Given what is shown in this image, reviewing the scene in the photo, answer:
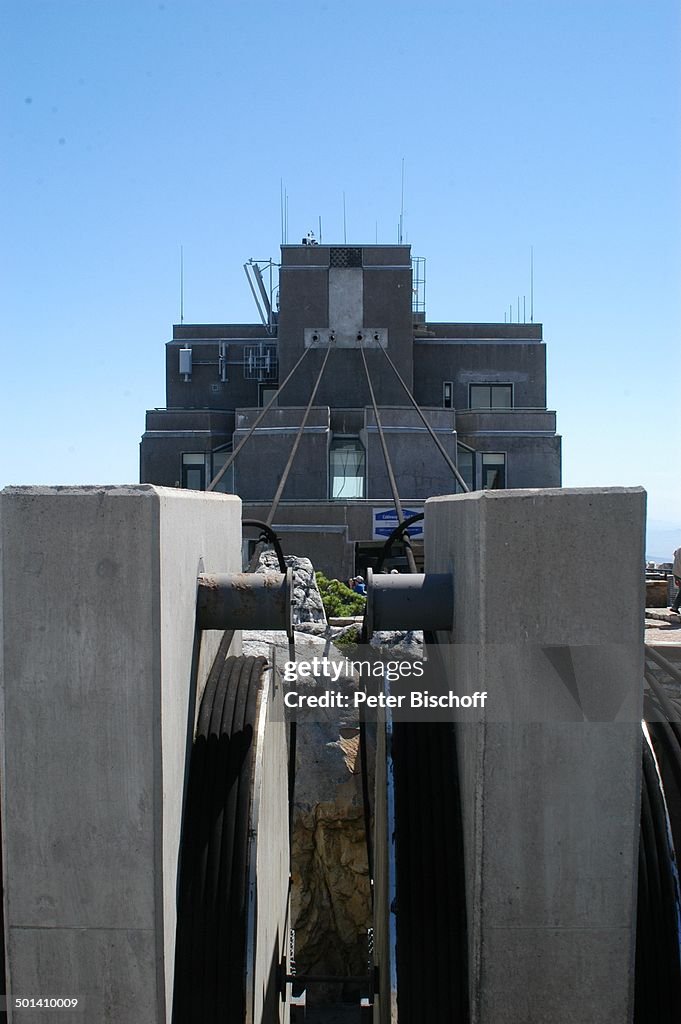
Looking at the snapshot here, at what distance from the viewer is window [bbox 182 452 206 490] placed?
28094 mm

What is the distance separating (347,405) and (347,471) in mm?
4252

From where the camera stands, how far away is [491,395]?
1228 inches

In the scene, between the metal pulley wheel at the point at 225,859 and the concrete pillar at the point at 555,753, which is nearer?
the concrete pillar at the point at 555,753

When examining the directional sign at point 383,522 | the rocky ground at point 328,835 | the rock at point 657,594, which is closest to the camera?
the rocky ground at point 328,835

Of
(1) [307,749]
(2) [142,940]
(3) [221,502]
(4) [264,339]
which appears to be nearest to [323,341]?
(4) [264,339]

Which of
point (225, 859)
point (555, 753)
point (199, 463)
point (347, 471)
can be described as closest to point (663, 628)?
point (555, 753)

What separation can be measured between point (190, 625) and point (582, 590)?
188cm

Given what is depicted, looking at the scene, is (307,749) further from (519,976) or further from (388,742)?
(519,976)

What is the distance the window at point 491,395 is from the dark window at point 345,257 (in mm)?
6044

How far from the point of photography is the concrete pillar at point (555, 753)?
3.62 metres

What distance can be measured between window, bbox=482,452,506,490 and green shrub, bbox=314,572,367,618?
554 inches

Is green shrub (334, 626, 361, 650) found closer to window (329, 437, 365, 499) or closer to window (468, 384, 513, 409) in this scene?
window (329, 437, 365, 499)

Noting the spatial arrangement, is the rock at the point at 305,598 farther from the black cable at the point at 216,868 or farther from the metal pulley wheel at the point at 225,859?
the black cable at the point at 216,868

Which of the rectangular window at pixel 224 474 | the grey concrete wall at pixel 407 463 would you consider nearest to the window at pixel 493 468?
the grey concrete wall at pixel 407 463
